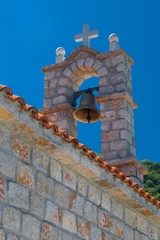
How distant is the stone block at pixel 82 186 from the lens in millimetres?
5257

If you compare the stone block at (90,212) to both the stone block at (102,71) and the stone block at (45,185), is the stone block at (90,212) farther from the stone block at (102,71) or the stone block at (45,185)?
the stone block at (102,71)

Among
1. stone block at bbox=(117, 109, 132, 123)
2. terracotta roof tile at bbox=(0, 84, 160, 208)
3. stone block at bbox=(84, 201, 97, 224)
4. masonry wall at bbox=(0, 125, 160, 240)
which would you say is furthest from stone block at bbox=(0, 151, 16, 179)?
stone block at bbox=(117, 109, 132, 123)

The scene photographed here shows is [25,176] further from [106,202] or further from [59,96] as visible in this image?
[59,96]

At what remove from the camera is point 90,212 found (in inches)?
211

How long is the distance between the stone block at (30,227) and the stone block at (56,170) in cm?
52

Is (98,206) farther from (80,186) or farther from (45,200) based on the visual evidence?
(45,200)

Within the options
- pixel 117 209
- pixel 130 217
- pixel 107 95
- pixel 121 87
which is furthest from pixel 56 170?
pixel 121 87

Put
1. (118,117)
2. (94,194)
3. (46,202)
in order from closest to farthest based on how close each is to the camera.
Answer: (46,202), (94,194), (118,117)

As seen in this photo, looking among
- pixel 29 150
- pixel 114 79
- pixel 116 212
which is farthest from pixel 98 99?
pixel 29 150

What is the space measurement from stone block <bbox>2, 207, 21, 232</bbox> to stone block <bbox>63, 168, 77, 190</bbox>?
2.76ft

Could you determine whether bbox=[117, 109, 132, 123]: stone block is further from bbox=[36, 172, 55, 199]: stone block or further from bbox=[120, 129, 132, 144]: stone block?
bbox=[36, 172, 55, 199]: stone block

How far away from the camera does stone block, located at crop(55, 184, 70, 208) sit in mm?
4884

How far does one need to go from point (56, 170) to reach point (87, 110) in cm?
242

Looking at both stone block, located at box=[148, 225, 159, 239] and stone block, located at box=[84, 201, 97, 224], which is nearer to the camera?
stone block, located at box=[84, 201, 97, 224]
